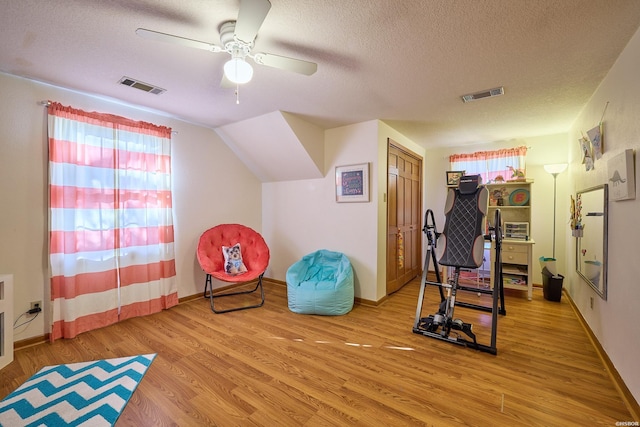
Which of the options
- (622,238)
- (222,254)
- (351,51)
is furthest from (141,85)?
(622,238)

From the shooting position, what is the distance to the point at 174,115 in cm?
337

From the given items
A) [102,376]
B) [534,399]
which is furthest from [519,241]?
[102,376]

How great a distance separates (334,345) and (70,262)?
2635mm

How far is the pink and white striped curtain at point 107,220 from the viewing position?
254 cm

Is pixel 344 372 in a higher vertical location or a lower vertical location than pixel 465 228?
lower

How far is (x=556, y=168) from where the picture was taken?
3.64 metres

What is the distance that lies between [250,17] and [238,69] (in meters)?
0.34

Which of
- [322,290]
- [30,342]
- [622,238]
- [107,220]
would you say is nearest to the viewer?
[622,238]

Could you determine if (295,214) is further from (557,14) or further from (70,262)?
(557,14)

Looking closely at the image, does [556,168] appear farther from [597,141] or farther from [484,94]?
[484,94]

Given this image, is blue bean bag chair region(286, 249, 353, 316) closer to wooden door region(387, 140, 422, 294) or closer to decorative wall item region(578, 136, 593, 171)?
wooden door region(387, 140, 422, 294)

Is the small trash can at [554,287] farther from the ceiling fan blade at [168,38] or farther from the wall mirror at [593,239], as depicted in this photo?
the ceiling fan blade at [168,38]

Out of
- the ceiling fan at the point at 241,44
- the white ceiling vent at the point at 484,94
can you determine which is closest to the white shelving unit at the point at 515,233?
the white ceiling vent at the point at 484,94

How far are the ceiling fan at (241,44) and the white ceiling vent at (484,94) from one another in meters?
1.77
